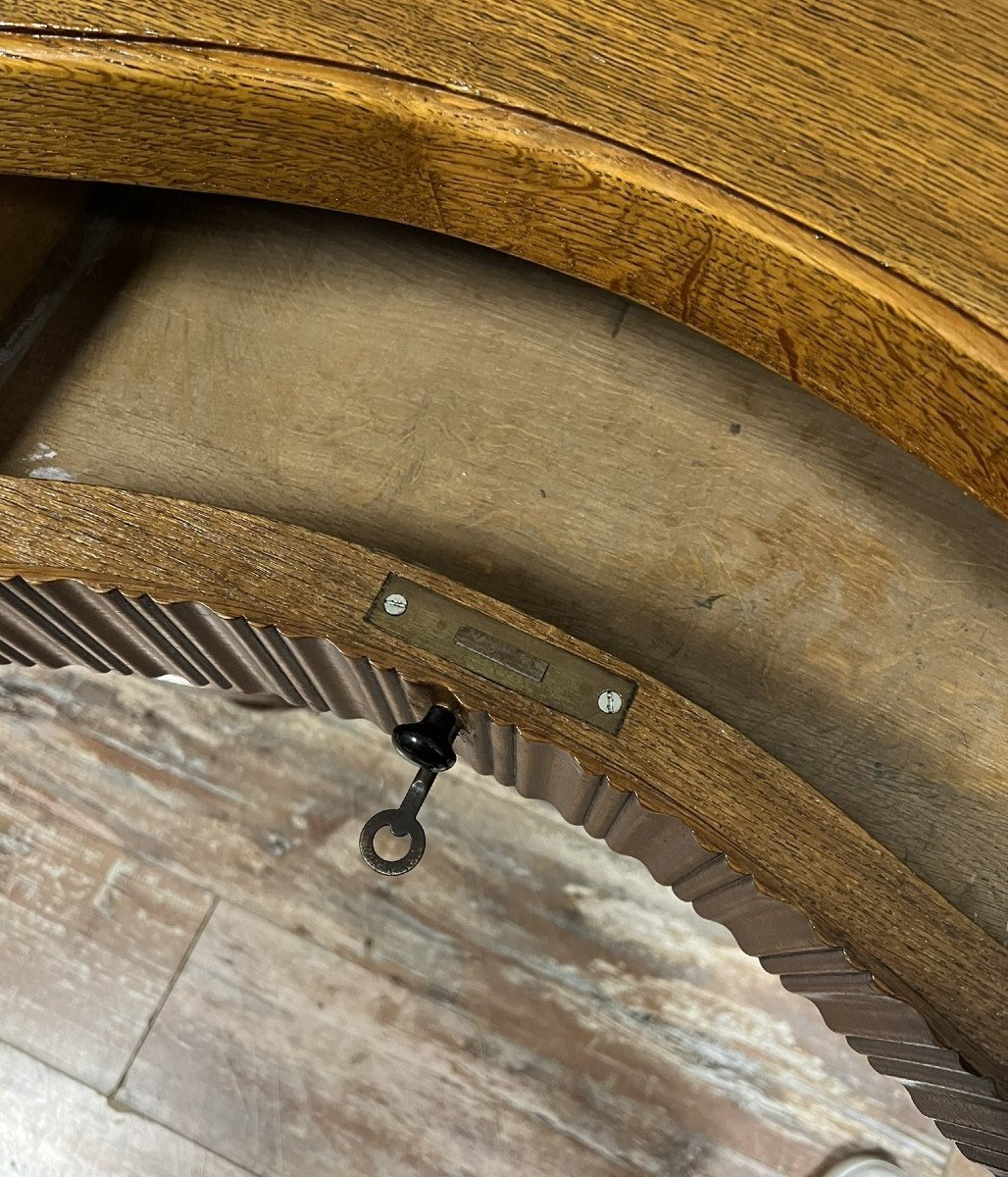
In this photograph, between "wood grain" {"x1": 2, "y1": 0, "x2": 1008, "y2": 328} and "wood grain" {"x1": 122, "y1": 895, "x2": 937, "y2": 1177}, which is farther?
"wood grain" {"x1": 122, "y1": 895, "x2": 937, "y2": 1177}

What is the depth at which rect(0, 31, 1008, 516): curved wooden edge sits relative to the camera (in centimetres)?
61

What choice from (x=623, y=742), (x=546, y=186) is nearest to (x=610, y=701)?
(x=623, y=742)

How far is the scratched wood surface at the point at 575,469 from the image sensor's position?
0.83m

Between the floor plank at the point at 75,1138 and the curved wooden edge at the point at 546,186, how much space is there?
3.34ft

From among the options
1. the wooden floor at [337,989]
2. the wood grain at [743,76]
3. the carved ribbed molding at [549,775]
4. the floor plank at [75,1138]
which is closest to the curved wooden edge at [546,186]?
the wood grain at [743,76]

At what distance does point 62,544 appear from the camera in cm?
77

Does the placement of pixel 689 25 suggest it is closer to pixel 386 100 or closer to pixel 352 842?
pixel 386 100

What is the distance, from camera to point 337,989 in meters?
1.32

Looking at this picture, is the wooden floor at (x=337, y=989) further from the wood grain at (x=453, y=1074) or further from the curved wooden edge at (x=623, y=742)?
the curved wooden edge at (x=623, y=742)

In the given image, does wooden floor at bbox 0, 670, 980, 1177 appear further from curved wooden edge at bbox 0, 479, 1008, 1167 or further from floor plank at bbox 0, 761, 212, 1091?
curved wooden edge at bbox 0, 479, 1008, 1167

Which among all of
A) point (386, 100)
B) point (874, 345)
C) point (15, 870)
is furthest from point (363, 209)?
point (15, 870)

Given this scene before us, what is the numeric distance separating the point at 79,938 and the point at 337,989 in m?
0.31

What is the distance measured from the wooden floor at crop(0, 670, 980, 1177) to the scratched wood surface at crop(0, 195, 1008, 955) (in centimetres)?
61

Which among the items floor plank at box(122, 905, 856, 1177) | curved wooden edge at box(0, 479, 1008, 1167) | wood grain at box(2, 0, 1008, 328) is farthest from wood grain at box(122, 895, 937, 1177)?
wood grain at box(2, 0, 1008, 328)
